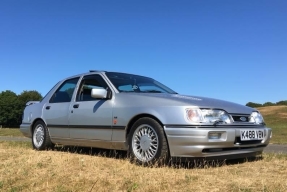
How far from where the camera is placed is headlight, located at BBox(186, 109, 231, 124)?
4430 millimetres

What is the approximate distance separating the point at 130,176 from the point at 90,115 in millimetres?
2029

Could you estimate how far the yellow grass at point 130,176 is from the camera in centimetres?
355

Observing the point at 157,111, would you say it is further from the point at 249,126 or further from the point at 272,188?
the point at 272,188

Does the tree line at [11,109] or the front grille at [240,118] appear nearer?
the front grille at [240,118]

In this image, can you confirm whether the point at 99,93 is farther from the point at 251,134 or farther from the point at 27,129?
the point at 27,129

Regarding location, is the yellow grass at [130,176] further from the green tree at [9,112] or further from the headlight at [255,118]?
the green tree at [9,112]

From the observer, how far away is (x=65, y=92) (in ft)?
22.3

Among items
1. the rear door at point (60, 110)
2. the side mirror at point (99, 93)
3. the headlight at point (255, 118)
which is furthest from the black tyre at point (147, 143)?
the rear door at point (60, 110)

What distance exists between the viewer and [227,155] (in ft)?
15.1

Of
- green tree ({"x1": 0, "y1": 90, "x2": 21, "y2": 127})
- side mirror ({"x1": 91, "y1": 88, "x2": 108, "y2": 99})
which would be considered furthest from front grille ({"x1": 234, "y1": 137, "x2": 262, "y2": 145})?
green tree ({"x1": 0, "y1": 90, "x2": 21, "y2": 127})

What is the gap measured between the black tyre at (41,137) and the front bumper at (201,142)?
10.8 feet

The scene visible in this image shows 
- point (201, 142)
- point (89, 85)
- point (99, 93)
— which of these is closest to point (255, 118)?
point (201, 142)

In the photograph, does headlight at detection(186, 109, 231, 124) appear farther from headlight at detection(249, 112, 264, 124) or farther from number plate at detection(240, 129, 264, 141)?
headlight at detection(249, 112, 264, 124)

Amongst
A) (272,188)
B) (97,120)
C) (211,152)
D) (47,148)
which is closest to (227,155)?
(211,152)
